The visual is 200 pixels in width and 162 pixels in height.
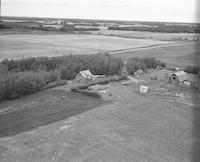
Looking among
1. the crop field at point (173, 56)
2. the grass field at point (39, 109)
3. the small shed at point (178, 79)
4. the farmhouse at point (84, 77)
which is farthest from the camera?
the crop field at point (173, 56)

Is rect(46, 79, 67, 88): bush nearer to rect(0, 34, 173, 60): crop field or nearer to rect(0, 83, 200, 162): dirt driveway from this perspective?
rect(0, 83, 200, 162): dirt driveway

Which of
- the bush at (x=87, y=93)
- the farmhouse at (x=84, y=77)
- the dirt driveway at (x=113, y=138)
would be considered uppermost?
the farmhouse at (x=84, y=77)

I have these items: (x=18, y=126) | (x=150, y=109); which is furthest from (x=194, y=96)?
(x=18, y=126)

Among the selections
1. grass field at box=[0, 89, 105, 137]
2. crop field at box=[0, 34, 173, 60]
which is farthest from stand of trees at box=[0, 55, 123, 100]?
crop field at box=[0, 34, 173, 60]

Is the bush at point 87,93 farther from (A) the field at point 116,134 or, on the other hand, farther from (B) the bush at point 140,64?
(B) the bush at point 140,64

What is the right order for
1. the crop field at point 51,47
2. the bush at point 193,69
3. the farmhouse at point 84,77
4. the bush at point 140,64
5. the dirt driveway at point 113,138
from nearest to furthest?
the dirt driveway at point 113,138 < the farmhouse at point 84,77 < the bush at point 140,64 < the bush at point 193,69 < the crop field at point 51,47

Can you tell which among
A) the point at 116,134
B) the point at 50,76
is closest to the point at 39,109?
the point at 116,134

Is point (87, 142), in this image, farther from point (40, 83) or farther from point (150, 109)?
point (40, 83)

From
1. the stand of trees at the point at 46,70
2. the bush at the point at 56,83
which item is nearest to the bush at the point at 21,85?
the stand of trees at the point at 46,70
